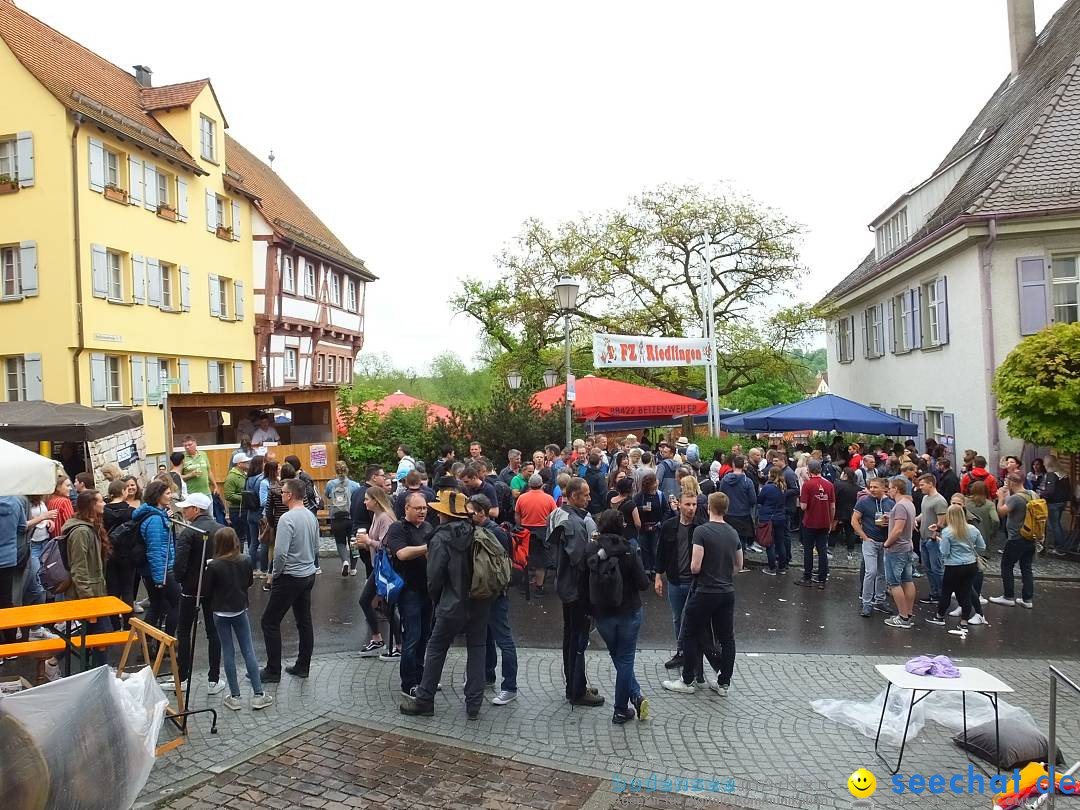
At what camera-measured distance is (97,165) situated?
19547 mm

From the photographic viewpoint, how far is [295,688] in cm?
700

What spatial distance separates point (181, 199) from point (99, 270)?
4478 mm

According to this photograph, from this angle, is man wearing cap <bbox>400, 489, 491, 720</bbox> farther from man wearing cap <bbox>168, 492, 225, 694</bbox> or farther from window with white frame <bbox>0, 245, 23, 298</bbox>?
window with white frame <bbox>0, 245, 23, 298</bbox>

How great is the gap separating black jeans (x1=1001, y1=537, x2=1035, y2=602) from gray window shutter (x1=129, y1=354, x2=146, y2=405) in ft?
65.5

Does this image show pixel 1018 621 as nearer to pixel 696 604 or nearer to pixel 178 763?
pixel 696 604

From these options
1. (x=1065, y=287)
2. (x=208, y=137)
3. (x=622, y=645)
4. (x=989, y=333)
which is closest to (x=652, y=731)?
(x=622, y=645)

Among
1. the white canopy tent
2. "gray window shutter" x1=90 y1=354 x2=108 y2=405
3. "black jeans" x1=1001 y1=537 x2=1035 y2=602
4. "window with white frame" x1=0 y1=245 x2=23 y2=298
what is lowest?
"black jeans" x1=1001 y1=537 x2=1035 y2=602

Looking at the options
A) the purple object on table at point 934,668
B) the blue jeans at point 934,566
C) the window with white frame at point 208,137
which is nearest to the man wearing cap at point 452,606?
the purple object on table at point 934,668

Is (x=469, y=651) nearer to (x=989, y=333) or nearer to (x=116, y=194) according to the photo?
(x=989, y=333)

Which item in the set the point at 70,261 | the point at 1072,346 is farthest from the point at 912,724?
the point at 70,261

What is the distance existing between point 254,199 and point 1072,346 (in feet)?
77.4

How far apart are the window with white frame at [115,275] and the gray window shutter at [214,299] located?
12.0 feet

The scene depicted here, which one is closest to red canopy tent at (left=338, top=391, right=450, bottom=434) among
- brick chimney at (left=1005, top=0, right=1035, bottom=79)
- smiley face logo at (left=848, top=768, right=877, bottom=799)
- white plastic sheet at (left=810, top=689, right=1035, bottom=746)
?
white plastic sheet at (left=810, top=689, right=1035, bottom=746)

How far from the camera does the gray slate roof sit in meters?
16.1
